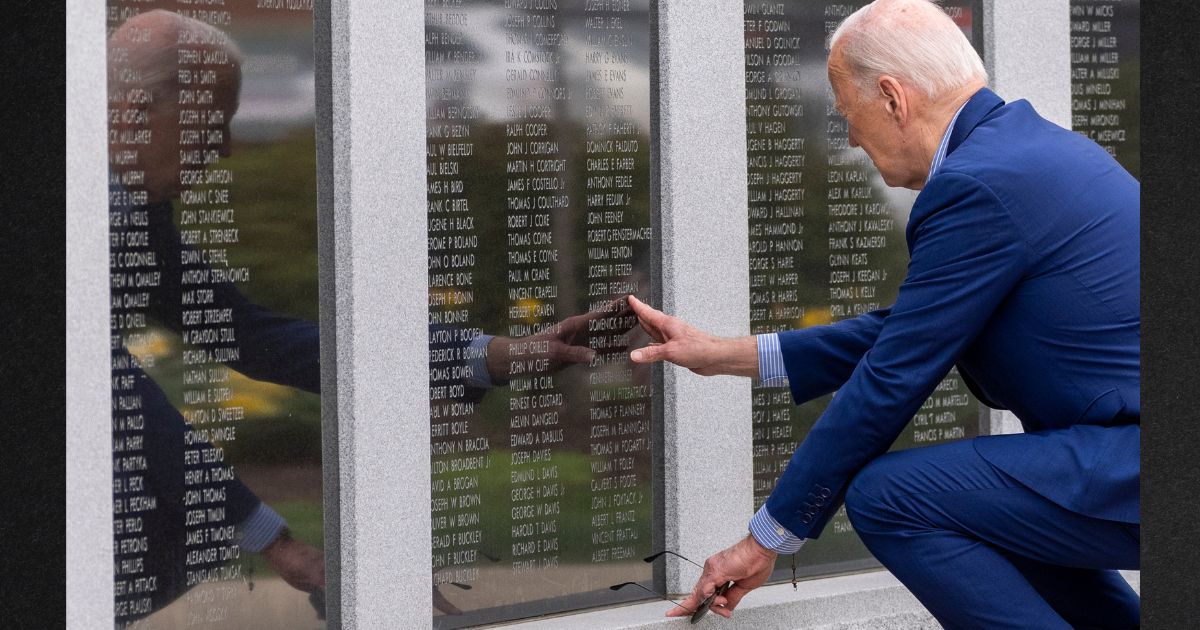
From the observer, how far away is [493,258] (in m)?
4.38

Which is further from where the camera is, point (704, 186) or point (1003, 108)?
point (704, 186)

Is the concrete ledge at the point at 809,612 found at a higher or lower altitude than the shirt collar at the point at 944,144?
lower

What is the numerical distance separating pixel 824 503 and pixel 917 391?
37 centimetres

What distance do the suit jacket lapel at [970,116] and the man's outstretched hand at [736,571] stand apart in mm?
1138

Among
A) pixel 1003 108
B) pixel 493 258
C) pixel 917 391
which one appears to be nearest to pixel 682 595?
pixel 493 258

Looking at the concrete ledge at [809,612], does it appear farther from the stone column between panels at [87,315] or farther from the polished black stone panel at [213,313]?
the stone column between panels at [87,315]

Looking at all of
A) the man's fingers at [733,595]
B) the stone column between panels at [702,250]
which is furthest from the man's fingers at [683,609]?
the man's fingers at [733,595]

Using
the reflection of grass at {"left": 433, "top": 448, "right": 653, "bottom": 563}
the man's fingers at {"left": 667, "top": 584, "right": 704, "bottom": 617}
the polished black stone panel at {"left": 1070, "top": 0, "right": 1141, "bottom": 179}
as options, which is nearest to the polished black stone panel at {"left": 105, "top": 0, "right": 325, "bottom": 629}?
the reflection of grass at {"left": 433, "top": 448, "right": 653, "bottom": 563}

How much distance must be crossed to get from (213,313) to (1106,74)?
12.6 ft

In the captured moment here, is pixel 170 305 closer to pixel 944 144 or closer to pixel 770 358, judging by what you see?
pixel 770 358

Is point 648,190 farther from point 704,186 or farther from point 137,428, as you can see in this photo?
point 137,428

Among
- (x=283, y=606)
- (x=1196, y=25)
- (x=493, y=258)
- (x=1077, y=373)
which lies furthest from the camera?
(x=493, y=258)

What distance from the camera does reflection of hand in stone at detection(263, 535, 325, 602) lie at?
4090 mm

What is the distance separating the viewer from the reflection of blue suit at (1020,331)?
126 inches
